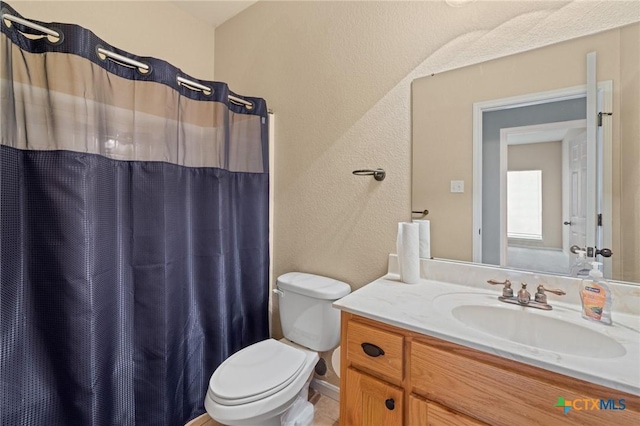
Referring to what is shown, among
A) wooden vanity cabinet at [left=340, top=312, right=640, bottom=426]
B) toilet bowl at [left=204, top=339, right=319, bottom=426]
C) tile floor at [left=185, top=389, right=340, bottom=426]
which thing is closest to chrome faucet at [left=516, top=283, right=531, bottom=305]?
wooden vanity cabinet at [left=340, top=312, right=640, bottom=426]

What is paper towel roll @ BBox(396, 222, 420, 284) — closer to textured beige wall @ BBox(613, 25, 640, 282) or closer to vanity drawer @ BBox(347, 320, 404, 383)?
vanity drawer @ BBox(347, 320, 404, 383)

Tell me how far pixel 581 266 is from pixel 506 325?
0.37 meters

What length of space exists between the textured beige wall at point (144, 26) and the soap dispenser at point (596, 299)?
106 inches

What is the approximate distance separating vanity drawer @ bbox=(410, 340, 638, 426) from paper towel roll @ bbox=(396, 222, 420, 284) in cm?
42

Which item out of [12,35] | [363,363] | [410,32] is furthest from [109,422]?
[410,32]

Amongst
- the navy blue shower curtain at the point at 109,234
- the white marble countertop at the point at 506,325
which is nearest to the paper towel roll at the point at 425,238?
the white marble countertop at the point at 506,325

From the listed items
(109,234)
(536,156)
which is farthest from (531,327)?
(109,234)

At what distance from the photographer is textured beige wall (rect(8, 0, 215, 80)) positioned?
156 cm

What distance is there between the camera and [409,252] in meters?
1.26

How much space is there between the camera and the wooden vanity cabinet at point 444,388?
26.2 inches

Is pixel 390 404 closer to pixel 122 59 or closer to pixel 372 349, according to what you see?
pixel 372 349

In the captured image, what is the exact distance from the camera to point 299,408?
55.9 inches

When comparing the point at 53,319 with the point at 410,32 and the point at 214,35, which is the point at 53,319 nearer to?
the point at 410,32

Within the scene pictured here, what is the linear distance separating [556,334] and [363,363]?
660 millimetres
